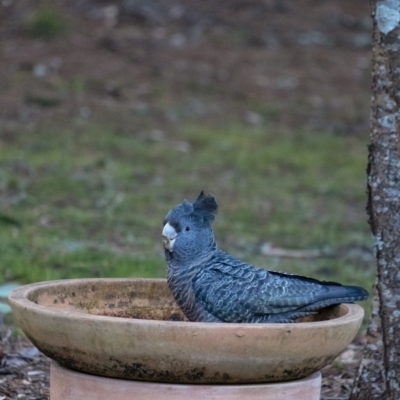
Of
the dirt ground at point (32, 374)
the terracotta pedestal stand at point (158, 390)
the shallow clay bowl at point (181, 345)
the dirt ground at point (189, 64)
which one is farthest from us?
the dirt ground at point (189, 64)

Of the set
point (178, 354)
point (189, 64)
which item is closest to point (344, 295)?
point (178, 354)

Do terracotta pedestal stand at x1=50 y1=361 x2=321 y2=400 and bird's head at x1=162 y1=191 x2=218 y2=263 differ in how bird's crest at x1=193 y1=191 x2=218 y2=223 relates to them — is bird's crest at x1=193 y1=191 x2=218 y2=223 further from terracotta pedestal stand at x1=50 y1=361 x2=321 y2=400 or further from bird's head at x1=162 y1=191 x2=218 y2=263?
terracotta pedestal stand at x1=50 y1=361 x2=321 y2=400

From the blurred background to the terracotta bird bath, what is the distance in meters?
2.59

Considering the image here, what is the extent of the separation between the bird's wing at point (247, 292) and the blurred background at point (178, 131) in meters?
2.50

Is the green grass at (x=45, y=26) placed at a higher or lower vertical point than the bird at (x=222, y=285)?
higher

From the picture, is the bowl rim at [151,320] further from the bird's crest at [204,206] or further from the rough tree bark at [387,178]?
the bird's crest at [204,206]

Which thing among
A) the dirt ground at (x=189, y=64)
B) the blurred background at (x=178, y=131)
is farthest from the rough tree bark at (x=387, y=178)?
the dirt ground at (x=189, y=64)

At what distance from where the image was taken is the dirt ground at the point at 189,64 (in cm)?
1068

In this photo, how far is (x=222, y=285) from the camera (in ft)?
10.4

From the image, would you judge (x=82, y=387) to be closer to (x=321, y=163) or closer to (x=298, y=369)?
(x=298, y=369)

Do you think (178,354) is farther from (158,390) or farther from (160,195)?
(160,195)

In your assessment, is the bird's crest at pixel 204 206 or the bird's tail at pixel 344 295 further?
the bird's crest at pixel 204 206

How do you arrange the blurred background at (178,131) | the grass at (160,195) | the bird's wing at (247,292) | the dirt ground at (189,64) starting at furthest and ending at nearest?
A: the dirt ground at (189,64)
the blurred background at (178,131)
the grass at (160,195)
the bird's wing at (247,292)

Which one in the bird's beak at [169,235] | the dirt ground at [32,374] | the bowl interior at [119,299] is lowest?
the dirt ground at [32,374]
